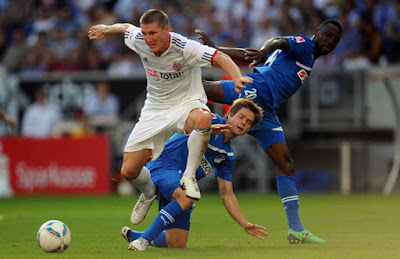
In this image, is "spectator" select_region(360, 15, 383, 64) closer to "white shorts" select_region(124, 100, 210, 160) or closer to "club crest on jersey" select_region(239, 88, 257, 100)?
"club crest on jersey" select_region(239, 88, 257, 100)

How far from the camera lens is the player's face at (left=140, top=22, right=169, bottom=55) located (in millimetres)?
7734

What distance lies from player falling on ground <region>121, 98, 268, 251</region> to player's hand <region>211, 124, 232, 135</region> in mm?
61

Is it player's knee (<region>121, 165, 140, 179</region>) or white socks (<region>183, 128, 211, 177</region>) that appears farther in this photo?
player's knee (<region>121, 165, 140, 179</region>)

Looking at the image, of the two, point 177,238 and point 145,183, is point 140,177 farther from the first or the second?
point 177,238

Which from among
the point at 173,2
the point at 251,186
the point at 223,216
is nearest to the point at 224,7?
the point at 173,2

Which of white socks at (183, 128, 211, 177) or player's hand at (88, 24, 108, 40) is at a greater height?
player's hand at (88, 24, 108, 40)

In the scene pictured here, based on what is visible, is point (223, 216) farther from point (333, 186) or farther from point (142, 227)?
point (333, 186)

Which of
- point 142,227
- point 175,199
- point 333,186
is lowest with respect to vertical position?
point 333,186

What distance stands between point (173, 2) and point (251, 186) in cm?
571

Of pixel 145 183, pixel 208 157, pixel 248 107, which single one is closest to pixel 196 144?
pixel 208 157

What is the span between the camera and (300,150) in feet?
59.2

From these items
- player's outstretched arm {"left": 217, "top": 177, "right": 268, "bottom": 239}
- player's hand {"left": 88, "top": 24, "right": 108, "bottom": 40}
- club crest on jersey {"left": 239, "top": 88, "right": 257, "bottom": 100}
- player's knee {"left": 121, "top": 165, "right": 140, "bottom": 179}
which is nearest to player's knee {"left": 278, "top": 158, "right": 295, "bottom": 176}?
club crest on jersey {"left": 239, "top": 88, "right": 257, "bottom": 100}

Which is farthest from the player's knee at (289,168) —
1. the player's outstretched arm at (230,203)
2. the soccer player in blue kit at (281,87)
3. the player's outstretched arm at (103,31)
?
the player's outstretched arm at (103,31)

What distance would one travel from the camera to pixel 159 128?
8219mm
